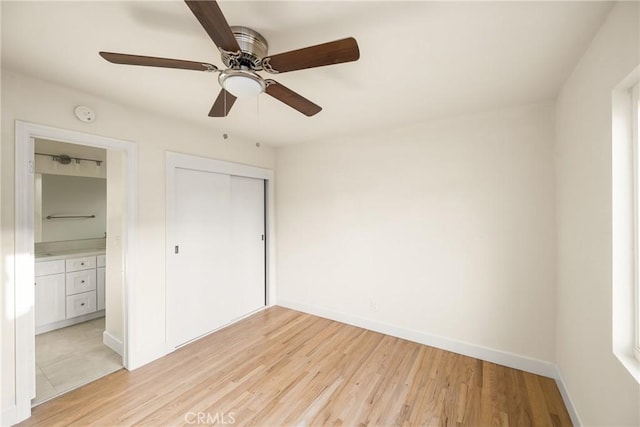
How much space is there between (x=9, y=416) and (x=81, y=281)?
1915mm

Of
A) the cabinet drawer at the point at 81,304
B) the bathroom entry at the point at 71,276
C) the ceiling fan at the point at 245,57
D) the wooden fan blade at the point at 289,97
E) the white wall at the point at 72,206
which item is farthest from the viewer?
the white wall at the point at 72,206

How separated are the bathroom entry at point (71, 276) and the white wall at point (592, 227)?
11.4 ft

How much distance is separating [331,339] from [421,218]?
1.67m

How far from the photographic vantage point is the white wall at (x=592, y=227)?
3.81ft

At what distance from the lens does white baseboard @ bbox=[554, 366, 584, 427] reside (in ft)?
5.35

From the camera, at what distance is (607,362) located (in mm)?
1281

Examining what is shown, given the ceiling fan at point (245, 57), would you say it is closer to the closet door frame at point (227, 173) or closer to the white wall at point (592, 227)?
the white wall at point (592, 227)

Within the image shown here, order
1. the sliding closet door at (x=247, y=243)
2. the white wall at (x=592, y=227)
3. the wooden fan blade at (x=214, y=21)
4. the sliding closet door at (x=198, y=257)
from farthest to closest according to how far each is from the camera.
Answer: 1. the sliding closet door at (x=247, y=243)
2. the sliding closet door at (x=198, y=257)
3. the white wall at (x=592, y=227)
4. the wooden fan blade at (x=214, y=21)

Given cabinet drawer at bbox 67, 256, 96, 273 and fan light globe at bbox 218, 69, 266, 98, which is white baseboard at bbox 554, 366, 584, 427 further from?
cabinet drawer at bbox 67, 256, 96, 273

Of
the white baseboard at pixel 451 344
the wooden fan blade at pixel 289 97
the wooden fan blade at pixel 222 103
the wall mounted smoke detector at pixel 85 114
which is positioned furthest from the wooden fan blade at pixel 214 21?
the white baseboard at pixel 451 344

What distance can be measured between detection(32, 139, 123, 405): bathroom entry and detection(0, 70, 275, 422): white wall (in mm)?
409

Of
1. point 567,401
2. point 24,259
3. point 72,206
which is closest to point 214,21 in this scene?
point 24,259

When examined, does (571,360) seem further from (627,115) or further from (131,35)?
(131,35)

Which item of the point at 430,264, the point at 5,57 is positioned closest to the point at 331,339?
the point at 430,264
